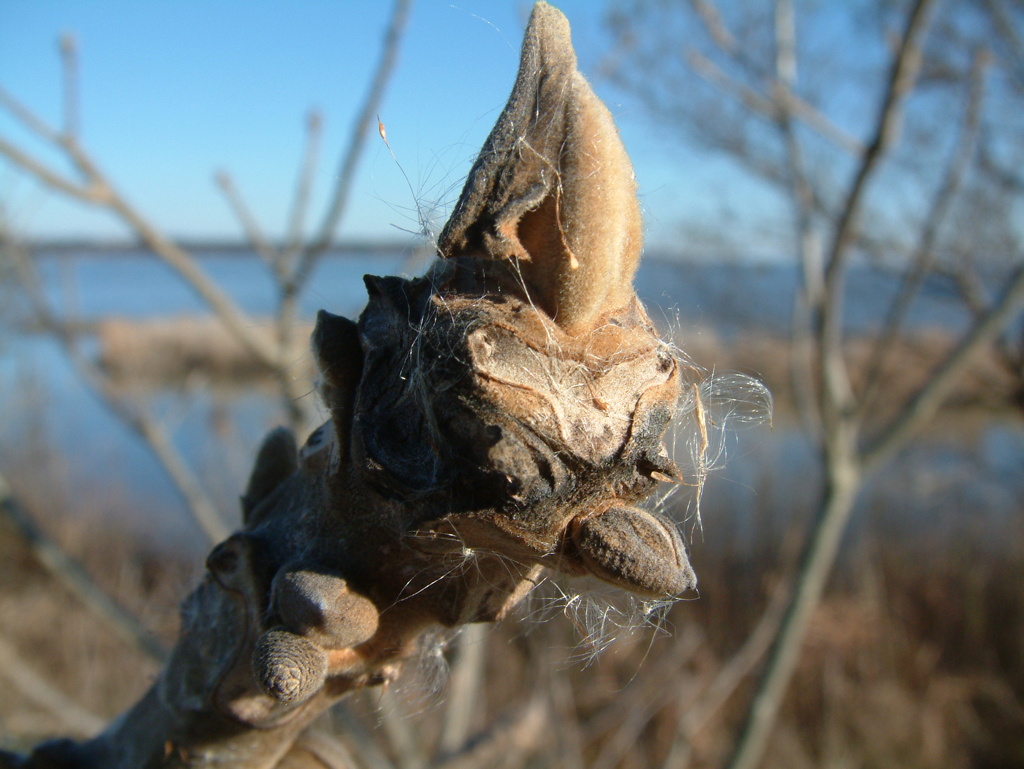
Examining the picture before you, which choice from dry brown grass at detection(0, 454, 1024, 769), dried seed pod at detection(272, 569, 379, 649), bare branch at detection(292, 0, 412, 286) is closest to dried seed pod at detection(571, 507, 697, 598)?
dried seed pod at detection(272, 569, 379, 649)

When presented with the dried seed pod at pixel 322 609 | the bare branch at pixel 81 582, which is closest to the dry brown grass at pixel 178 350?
the bare branch at pixel 81 582

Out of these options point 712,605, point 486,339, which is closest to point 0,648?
point 486,339

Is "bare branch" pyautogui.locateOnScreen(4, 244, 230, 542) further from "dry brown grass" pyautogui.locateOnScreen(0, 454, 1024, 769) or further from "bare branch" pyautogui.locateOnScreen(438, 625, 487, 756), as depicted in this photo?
"dry brown grass" pyautogui.locateOnScreen(0, 454, 1024, 769)

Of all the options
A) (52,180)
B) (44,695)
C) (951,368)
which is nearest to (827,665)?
(951,368)

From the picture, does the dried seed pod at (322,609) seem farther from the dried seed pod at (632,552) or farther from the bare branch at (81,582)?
the bare branch at (81,582)

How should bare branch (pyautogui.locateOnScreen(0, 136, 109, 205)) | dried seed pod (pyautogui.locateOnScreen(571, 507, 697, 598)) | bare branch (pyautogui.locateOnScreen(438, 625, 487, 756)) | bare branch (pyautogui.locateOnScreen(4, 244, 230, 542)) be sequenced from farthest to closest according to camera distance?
1. bare branch (pyautogui.locateOnScreen(4, 244, 230, 542))
2. bare branch (pyautogui.locateOnScreen(438, 625, 487, 756))
3. bare branch (pyautogui.locateOnScreen(0, 136, 109, 205))
4. dried seed pod (pyautogui.locateOnScreen(571, 507, 697, 598))

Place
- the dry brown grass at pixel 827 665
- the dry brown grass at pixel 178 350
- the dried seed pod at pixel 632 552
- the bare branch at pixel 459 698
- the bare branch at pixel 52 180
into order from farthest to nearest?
the dry brown grass at pixel 178 350
the dry brown grass at pixel 827 665
the bare branch at pixel 459 698
the bare branch at pixel 52 180
the dried seed pod at pixel 632 552

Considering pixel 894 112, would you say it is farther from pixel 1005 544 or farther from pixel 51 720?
pixel 1005 544

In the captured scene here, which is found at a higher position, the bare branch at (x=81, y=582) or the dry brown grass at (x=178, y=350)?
the bare branch at (x=81, y=582)

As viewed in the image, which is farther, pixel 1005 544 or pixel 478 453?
pixel 1005 544

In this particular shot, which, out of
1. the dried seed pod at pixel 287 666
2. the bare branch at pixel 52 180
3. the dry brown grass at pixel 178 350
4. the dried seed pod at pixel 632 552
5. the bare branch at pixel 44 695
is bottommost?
the dry brown grass at pixel 178 350

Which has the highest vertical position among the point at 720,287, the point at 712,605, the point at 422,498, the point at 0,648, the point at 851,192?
the point at 422,498
